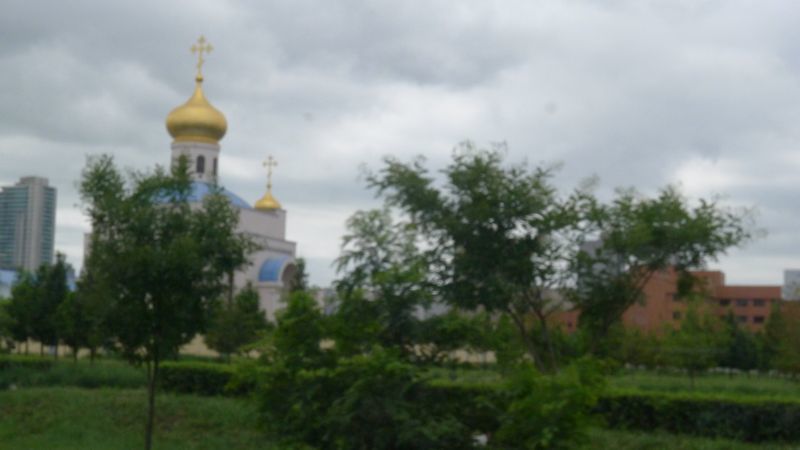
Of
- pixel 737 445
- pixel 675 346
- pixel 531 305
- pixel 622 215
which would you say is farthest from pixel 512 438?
pixel 675 346

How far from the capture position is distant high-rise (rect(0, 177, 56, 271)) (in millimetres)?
167375

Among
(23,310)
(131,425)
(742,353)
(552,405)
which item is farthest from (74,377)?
(742,353)

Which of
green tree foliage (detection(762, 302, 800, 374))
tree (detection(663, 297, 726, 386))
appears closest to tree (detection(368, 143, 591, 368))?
tree (detection(663, 297, 726, 386))

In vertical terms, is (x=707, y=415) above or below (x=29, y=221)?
below

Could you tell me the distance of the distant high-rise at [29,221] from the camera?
167m

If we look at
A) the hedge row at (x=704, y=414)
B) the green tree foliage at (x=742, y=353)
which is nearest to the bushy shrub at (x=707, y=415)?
the hedge row at (x=704, y=414)

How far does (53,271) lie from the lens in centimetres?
3841

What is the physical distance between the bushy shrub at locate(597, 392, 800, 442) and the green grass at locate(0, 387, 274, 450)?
590cm

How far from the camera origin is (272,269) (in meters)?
55.8

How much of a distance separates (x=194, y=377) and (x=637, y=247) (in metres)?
10.8

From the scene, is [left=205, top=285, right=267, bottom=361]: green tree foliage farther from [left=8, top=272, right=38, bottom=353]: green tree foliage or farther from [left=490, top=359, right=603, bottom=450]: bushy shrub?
[left=490, top=359, right=603, bottom=450]: bushy shrub

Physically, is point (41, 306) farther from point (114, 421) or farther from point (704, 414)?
point (704, 414)

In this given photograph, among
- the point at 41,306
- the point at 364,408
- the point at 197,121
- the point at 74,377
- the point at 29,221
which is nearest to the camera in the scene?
the point at 364,408

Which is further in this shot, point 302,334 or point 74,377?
point 74,377
